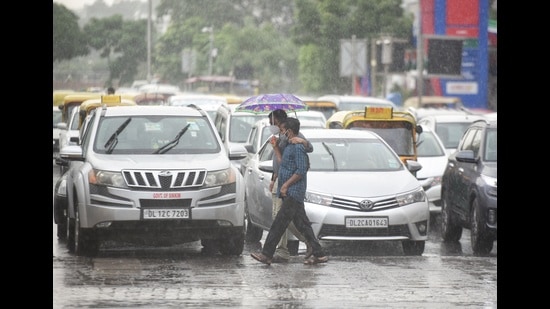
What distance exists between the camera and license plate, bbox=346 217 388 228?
14.7 meters

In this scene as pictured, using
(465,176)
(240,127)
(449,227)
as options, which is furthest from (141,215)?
(240,127)

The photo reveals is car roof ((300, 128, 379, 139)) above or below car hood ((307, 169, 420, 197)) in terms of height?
above

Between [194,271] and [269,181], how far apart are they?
3010mm

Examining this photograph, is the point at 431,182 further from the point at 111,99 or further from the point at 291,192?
the point at 291,192

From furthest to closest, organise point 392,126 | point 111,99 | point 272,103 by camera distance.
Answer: point 111,99 < point 392,126 < point 272,103

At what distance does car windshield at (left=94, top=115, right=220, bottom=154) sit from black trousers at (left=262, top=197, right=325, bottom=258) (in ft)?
4.87

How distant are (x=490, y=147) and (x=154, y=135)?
401 centimetres

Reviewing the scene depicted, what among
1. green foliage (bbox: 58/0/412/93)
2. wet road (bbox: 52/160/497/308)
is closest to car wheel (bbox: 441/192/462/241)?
wet road (bbox: 52/160/497/308)

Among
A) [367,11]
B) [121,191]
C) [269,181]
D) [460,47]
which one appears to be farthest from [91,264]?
[367,11]

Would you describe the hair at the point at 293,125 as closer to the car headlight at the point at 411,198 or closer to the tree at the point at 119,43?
the car headlight at the point at 411,198

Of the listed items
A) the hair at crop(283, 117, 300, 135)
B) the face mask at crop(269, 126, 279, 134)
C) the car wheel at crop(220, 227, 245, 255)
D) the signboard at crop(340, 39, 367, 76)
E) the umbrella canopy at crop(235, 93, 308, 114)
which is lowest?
the car wheel at crop(220, 227, 245, 255)

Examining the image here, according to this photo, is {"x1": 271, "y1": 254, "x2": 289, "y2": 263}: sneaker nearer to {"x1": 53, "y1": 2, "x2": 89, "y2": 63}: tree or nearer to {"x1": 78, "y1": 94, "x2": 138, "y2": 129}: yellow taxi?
{"x1": 78, "y1": 94, "x2": 138, "y2": 129}: yellow taxi

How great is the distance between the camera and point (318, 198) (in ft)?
49.1
